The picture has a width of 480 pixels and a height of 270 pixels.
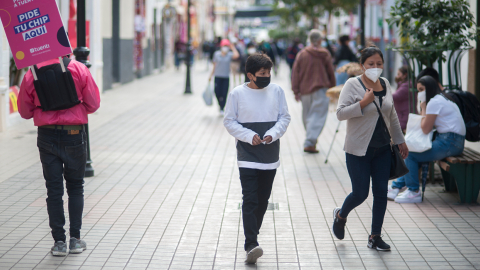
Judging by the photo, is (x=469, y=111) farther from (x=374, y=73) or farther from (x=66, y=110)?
(x=66, y=110)

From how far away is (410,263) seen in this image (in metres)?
4.72

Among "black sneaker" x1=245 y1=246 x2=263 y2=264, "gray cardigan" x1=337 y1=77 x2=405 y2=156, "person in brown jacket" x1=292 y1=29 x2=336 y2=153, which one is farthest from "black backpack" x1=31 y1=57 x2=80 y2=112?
"person in brown jacket" x1=292 y1=29 x2=336 y2=153

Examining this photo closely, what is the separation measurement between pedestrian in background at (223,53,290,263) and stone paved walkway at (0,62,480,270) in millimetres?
404

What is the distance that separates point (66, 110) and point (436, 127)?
381 centimetres

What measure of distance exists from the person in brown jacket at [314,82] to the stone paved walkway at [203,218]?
45 centimetres

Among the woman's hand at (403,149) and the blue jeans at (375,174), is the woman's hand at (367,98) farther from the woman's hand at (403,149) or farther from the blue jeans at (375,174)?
the woman's hand at (403,149)

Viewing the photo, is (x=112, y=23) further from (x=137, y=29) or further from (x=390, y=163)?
(x=390, y=163)

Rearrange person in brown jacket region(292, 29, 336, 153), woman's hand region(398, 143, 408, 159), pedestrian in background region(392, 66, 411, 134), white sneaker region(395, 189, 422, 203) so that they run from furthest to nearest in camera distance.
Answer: person in brown jacket region(292, 29, 336, 153)
pedestrian in background region(392, 66, 411, 134)
white sneaker region(395, 189, 422, 203)
woman's hand region(398, 143, 408, 159)

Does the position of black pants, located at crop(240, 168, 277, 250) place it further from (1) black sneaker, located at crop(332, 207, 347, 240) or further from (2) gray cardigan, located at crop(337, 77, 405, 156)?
(1) black sneaker, located at crop(332, 207, 347, 240)

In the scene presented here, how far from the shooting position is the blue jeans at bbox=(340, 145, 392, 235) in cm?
496

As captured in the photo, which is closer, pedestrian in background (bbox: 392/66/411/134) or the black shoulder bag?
the black shoulder bag

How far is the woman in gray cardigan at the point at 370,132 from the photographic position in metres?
4.91

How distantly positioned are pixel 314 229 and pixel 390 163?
41.6 inches

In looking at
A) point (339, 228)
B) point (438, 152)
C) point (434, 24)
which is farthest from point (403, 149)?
point (434, 24)
